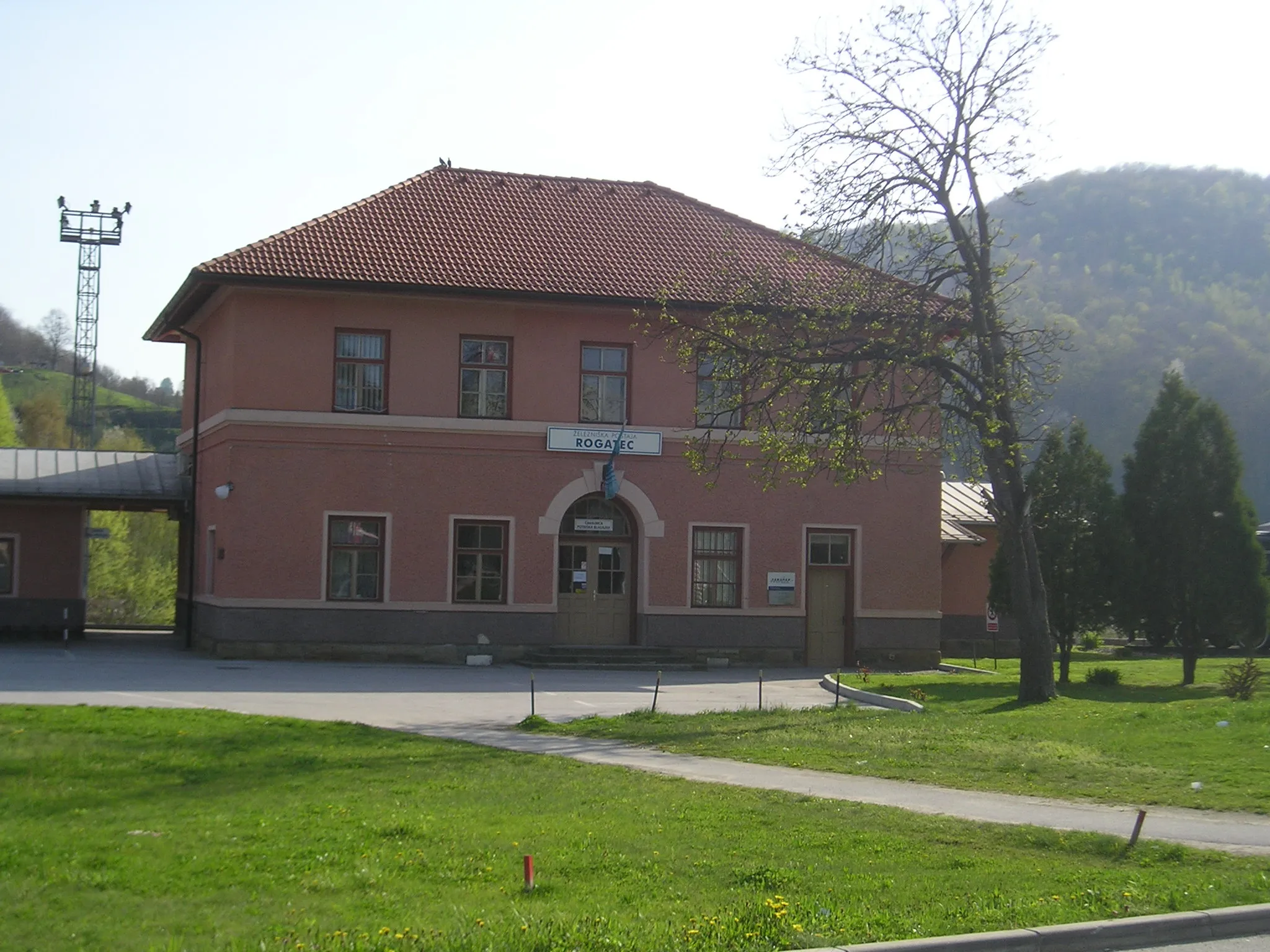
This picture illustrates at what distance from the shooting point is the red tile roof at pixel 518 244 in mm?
26906

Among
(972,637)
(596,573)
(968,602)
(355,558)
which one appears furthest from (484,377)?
(972,637)

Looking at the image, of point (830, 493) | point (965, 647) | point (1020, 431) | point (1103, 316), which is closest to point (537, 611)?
point (830, 493)

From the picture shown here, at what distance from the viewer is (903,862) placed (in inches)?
350

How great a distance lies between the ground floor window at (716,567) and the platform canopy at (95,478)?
11.9 meters

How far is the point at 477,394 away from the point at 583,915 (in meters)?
21.4

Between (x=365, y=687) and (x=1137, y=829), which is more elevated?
(x=1137, y=829)

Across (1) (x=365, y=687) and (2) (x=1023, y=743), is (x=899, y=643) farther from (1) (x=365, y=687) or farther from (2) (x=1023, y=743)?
(2) (x=1023, y=743)

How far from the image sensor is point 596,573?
94.9ft

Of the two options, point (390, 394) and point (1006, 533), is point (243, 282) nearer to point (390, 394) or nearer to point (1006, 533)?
point (390, 394)

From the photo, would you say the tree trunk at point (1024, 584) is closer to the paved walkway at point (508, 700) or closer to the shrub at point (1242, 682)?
the paved walkway at point (508, 700)

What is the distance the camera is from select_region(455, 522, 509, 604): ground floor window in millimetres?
27578

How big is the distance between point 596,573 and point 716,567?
261 centimetres

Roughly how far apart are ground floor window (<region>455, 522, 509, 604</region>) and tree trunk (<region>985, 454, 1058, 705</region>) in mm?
10476

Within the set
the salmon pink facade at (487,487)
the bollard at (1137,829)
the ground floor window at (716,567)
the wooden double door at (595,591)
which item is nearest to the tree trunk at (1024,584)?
the salmon pink facade at (487,487)
